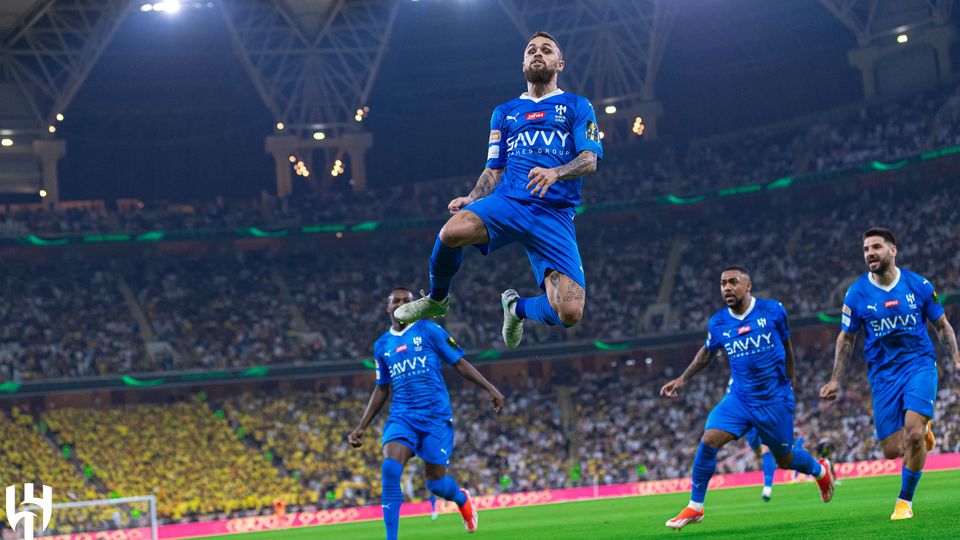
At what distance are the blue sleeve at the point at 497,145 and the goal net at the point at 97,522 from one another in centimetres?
1780

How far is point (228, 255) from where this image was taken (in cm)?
5153

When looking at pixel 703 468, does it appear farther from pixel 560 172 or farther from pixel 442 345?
pixel 560 172

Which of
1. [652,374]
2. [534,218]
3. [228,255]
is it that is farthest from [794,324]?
[534,218]

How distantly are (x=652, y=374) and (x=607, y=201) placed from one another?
7.63m

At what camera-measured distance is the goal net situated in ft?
87.8

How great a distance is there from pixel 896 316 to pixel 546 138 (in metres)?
4.83

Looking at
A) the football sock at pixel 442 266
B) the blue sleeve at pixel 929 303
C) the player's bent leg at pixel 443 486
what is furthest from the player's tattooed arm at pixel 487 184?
the player's bent leg at pixel 443 486

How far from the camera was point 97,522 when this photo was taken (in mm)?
28438

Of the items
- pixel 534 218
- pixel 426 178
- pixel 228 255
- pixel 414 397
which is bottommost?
pixel 414 397

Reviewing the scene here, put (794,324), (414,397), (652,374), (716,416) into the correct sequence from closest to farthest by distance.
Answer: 1. (716,416)
2. (414,397)
3. (794,324)
4. (652,374)

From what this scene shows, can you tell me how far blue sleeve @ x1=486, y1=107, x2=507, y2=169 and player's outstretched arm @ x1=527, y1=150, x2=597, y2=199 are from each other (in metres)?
0.67

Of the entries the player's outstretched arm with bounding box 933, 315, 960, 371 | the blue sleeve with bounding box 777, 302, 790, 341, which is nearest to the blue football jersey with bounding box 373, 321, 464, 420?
the blue sleeve with bounding box 777, 302, 790, 341

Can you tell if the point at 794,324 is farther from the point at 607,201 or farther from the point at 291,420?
the point at 291,420

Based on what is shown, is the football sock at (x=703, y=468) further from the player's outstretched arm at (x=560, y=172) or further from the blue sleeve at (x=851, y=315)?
the player's outstretched arm at (x=560, y=172)
